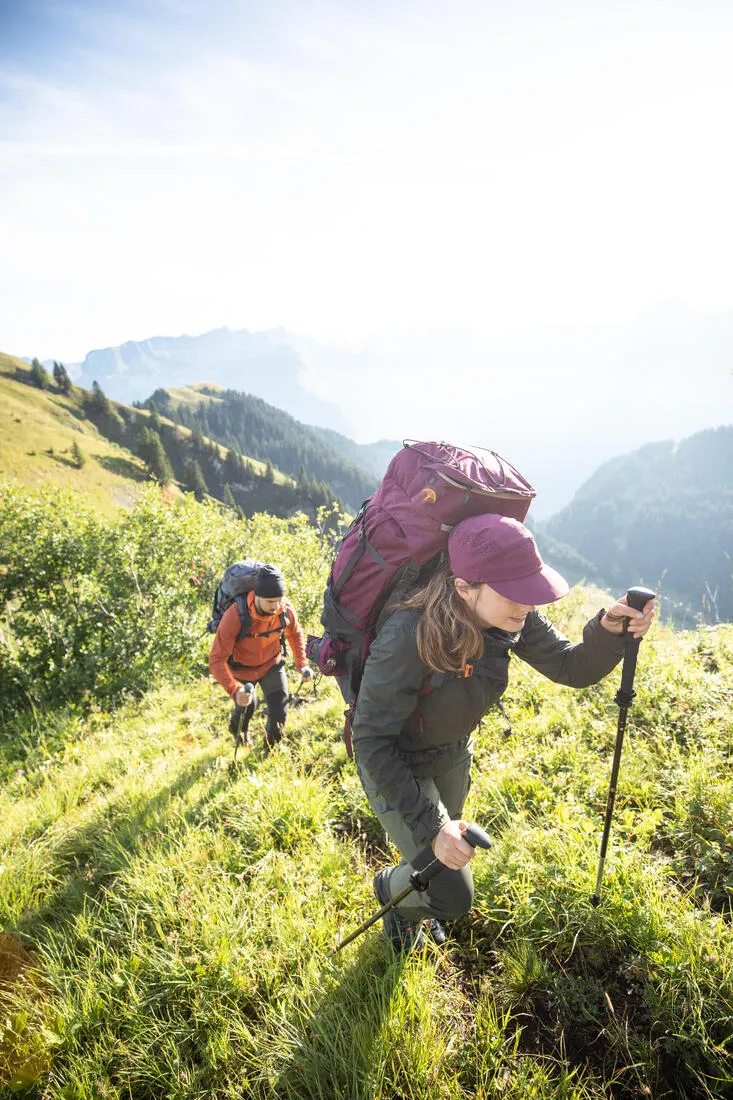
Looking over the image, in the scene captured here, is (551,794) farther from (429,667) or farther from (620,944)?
(429,667)

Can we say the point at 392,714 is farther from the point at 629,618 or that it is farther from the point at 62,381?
the point at 62,381

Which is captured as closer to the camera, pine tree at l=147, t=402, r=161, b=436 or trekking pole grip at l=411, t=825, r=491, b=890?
trekking pole grip at l=411, t=825, r=491, b=890

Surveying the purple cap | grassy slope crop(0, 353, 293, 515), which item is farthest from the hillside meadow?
grassy slope crop(0, 353, 293, 515)

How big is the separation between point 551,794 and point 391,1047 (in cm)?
225

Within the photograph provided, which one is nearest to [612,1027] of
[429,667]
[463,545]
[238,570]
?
[429,667]

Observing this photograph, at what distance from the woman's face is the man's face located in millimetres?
3148

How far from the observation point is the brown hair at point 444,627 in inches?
97.7

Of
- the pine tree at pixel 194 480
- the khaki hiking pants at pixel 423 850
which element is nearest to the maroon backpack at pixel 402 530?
the khaki hiking pants at pixel 423 850

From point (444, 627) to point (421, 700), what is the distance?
1.87 ft

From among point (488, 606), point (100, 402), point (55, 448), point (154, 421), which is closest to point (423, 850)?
point (488, 606)

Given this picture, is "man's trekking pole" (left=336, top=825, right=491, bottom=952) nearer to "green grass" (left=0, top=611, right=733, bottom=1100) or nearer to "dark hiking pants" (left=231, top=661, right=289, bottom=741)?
"green grass" (left=0, top=611, right=733, bottom=1100)

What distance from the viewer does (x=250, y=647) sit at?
5801 mm

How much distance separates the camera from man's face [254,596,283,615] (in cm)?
533

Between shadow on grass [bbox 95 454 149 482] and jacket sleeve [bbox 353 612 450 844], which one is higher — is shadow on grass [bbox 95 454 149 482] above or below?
below
